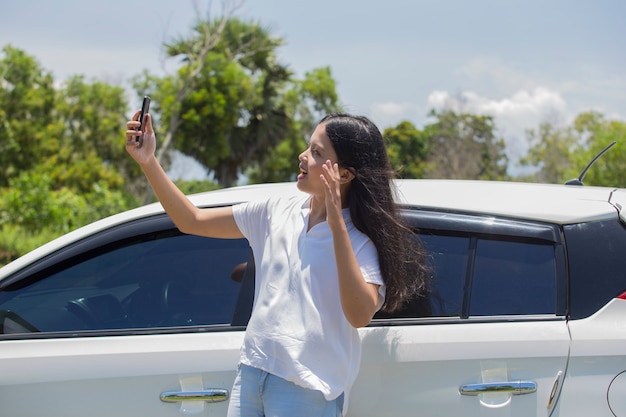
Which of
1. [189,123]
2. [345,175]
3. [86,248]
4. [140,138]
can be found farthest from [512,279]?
[189,123]

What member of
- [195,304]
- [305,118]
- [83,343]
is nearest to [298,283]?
[195,304]

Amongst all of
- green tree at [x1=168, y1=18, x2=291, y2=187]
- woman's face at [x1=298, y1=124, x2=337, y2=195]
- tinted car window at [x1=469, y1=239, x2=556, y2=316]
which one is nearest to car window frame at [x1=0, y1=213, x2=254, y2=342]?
woman's face at [x1=298, y1=124, x2=337, y2=195]

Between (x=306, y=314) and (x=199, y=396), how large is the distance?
0.59 meters

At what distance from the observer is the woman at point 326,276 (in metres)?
2.04

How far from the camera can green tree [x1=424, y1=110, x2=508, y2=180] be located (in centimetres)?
3431

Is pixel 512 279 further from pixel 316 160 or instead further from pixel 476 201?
pixel 316 160

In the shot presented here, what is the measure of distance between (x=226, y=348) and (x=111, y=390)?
432 mm

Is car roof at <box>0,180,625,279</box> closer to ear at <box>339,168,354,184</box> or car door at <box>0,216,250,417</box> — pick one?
car door at <box>0,216,250,417</box>

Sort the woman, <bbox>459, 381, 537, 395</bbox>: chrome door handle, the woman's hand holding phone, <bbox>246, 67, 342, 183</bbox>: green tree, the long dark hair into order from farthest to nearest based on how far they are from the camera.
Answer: <bbox>246, 67, 342, 183</bbox>: green tree
the woman's hand holding phone
<bbox>459, 381, 537, 395</bbox>: chrome door handle
the long dark hair
the woman

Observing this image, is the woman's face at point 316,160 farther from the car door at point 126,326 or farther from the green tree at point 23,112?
the green tree at point 23,112

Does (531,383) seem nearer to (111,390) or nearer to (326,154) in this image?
(326,154)

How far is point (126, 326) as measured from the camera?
269 cm

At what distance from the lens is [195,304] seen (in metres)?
2.70

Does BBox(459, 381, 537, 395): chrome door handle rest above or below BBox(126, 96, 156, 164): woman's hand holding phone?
below
